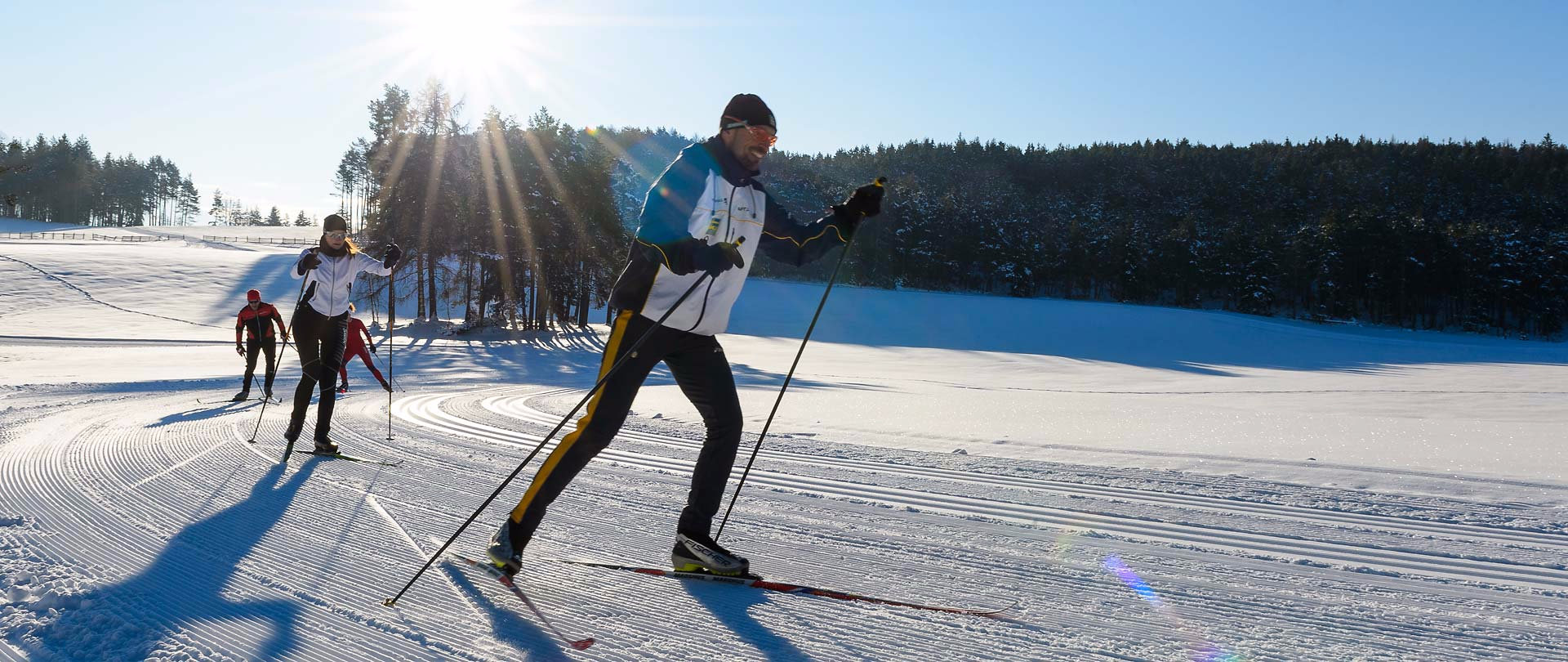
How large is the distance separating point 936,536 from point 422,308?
4141cm

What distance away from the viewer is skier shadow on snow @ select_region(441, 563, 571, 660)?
266 cm

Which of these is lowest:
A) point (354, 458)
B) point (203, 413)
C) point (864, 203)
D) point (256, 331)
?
point (203, 413)

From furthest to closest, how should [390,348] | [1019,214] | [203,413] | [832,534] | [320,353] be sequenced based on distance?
[1019,214]
[390,348]
[203,413]
[320,353]
[832,534]

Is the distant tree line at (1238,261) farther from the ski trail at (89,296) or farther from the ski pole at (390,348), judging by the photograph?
the ski trail at (89,296)

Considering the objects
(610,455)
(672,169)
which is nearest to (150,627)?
(672,169)

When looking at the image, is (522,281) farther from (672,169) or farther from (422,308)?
(672,169)

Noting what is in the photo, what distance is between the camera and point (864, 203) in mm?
3762

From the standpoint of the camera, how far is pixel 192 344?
27.4 metres

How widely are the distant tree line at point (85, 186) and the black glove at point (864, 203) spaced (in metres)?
108

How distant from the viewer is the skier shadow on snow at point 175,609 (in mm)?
2682

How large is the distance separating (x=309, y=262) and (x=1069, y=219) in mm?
88175

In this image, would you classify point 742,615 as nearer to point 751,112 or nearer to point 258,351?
point 751,112

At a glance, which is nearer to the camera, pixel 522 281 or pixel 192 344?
pixel 192 344

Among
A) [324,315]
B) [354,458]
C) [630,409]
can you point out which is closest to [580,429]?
[630,409]
